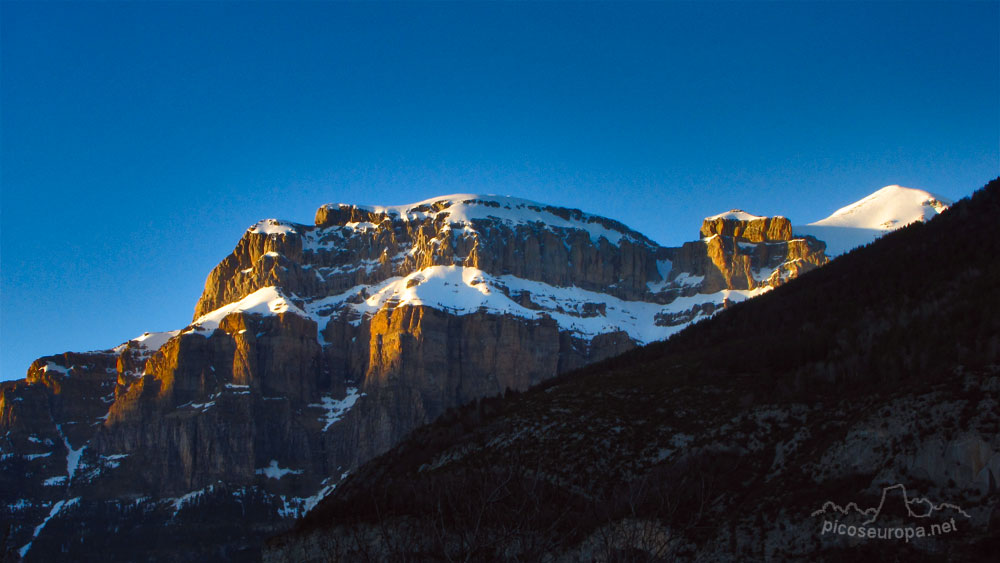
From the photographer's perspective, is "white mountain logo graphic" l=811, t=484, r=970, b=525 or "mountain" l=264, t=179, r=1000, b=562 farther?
"white mountain logo graphic" l=811, t=484, r=970, b=525

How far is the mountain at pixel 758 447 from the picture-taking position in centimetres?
4284

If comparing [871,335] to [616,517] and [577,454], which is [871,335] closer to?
[577,454]

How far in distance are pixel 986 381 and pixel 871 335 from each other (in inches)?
828

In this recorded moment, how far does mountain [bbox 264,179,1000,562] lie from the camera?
4284cm

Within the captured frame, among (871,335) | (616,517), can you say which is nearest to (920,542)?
(616,517)

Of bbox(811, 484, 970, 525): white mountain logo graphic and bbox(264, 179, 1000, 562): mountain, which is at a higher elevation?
bbox(264, 179, 1000, 562): mountain

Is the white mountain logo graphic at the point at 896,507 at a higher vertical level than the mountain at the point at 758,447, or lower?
lower

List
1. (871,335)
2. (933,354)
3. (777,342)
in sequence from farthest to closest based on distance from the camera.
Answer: (777,342), (871,335), (933,354)

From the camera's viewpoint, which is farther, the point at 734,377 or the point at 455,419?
the point at 455,419

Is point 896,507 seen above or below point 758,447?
below

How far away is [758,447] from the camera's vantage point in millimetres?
59781

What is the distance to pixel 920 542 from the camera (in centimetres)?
4250

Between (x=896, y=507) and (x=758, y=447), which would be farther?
(x=758, y=447)

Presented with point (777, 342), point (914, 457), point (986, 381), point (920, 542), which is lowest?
point (920, 542)
